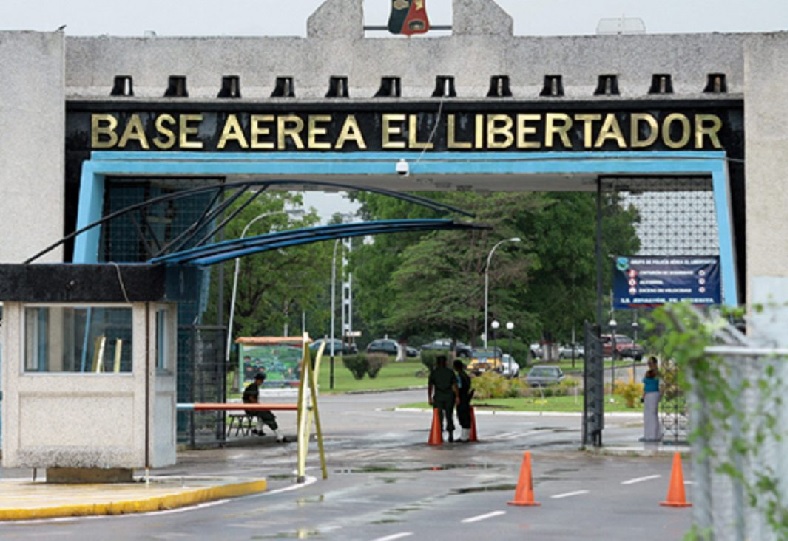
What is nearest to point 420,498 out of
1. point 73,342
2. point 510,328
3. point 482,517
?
point 482,517

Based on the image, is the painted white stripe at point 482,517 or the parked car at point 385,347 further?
the parked car at point 385,347

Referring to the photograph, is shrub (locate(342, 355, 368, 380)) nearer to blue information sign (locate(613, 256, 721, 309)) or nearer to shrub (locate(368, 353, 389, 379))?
shrub (locate(368, 353, 389, 379))

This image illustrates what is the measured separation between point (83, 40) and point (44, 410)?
12.0 m

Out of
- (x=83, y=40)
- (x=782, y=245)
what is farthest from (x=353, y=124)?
(x=782, y=245)

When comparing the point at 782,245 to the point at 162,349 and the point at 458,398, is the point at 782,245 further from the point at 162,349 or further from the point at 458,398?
the point at 162,349

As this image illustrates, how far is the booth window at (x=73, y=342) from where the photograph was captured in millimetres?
22016

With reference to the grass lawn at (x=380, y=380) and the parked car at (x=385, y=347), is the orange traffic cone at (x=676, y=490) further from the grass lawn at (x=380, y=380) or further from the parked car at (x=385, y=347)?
the parked car at (x=385, y=347)

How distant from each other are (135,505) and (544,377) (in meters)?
54.7

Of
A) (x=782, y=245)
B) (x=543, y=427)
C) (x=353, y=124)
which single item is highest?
(x=353, y=124)

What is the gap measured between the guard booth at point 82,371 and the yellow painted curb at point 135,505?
119cm

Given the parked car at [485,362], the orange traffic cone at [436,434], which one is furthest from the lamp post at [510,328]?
the orange traffic cone at [436,434]

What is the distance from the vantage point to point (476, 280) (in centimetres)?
9719

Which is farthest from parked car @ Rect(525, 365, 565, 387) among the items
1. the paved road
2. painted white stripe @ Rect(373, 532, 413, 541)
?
painted white stripe @ Rect(373, 532, 413, 541)

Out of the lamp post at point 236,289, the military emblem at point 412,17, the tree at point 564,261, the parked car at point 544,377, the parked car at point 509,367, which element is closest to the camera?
the military emblem at point 412,17
